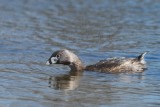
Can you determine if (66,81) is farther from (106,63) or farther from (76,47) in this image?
(76,47)

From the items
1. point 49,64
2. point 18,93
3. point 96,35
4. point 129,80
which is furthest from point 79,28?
point 18,93

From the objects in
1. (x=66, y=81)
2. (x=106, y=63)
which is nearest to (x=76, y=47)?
(x=106, y=63)

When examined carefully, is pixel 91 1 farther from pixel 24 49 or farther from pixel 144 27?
pixel 24 49

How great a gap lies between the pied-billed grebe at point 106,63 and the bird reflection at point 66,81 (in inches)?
11.3

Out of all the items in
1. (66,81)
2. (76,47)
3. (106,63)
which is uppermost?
(76,47)

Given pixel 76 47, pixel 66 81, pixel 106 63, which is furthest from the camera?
pixel 76 47

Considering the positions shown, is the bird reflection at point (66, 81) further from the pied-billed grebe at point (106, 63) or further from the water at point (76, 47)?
the pied-billed grebe at point (106, 63)

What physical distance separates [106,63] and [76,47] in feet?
10.9

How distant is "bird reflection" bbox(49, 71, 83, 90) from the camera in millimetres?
14164

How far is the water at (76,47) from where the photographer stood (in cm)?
1277

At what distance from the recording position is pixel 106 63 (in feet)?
53.9

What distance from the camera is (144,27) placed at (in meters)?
24.2

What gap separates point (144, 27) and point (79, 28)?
2.46 metres

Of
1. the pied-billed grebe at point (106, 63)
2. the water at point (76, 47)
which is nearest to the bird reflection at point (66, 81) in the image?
the water at point (76, 47)
